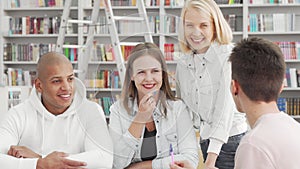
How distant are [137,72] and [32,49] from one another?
4.46m

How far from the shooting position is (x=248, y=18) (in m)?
5.55

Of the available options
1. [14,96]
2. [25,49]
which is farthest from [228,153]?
[25,49]

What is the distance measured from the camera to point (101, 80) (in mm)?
1650

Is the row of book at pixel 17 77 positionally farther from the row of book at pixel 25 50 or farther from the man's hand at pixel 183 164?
the man's hand at pixel 183 164

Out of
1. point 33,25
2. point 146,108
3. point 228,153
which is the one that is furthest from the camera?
point 33,25

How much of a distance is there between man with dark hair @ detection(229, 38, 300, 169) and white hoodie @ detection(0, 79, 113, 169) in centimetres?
54

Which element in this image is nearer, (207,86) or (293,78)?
(207,86)

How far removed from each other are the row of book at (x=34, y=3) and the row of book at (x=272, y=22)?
201cm

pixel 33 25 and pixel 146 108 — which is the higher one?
pixel 33 25

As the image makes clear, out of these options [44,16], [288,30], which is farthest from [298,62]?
[44,16]

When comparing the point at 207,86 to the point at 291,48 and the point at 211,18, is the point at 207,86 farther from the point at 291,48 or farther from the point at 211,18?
the point at 291,48

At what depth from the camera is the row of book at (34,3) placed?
19.2 ft

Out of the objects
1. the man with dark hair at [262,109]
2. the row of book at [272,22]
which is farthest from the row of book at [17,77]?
the man with dark hair at [262,109]

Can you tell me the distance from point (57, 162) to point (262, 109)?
2.31ft
